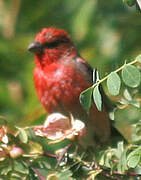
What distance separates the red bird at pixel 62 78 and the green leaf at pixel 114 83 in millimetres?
2350

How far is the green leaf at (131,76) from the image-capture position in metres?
3.04

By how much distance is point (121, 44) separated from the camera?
7.75m

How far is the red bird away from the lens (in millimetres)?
5629

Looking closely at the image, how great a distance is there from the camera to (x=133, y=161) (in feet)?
10.9

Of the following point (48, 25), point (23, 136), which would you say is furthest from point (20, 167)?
point (48, 25)

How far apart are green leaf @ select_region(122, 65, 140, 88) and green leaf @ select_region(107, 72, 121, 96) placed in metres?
0.06

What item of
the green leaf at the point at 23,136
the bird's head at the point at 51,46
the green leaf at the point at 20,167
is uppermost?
the bird's head at the point at 51,46

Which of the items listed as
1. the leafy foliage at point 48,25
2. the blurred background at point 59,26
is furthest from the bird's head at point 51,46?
the blurred background at point 59,26

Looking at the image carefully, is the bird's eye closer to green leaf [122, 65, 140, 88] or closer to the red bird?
the red bird

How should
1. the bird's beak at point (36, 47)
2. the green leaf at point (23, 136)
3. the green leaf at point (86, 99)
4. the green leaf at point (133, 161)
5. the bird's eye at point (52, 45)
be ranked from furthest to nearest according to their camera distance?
the bird's eye at point (52, 45), the bird's beak at point (36, 47), the green leaf at point (23, 136), the green leaf at point (133, 161), the green leaf at point (86, 99)

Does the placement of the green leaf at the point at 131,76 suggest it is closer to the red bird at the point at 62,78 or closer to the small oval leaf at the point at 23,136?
the small oval leaf at the point at 23,136

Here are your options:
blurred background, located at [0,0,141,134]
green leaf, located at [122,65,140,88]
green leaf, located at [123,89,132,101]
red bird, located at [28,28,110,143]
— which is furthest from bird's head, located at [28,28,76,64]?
green leaf, located at [122,65,140,88]

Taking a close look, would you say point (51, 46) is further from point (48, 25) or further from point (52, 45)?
point (48, 25)

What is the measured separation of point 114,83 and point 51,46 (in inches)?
121
